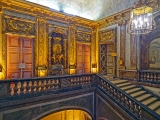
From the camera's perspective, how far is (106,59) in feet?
33.7

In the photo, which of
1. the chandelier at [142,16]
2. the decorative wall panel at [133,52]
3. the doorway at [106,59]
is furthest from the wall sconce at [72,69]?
the chandelier at [142,16]

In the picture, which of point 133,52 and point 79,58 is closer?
point 133,52

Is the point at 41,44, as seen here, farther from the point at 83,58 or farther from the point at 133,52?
the point at 133,52

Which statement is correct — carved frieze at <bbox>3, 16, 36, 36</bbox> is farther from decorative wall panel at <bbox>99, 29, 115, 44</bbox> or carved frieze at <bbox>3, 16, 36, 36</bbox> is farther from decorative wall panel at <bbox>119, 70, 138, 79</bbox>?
decorative wall panel at <bbox>119, 70, 138, 79</bbox>

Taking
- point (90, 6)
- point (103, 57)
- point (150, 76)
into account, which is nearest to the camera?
point (150, 76)

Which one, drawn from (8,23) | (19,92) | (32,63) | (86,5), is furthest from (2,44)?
(86,5)

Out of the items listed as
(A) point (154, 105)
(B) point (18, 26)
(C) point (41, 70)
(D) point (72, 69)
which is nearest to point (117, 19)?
(D) point (72, 69)

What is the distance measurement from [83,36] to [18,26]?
490 cm

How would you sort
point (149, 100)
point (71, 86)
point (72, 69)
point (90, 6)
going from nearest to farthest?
point (71, 86) → point (149, 100) → point (72, 69) → point (90, 6)

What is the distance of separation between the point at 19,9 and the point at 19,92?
16.9 feet

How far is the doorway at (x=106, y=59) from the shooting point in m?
9.80

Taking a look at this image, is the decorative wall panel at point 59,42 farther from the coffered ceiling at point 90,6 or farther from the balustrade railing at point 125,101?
the balustrade railing at point 125,101

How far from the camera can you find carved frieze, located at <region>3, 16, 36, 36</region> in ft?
21.6

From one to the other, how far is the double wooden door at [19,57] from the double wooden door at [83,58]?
3758 millimetres
